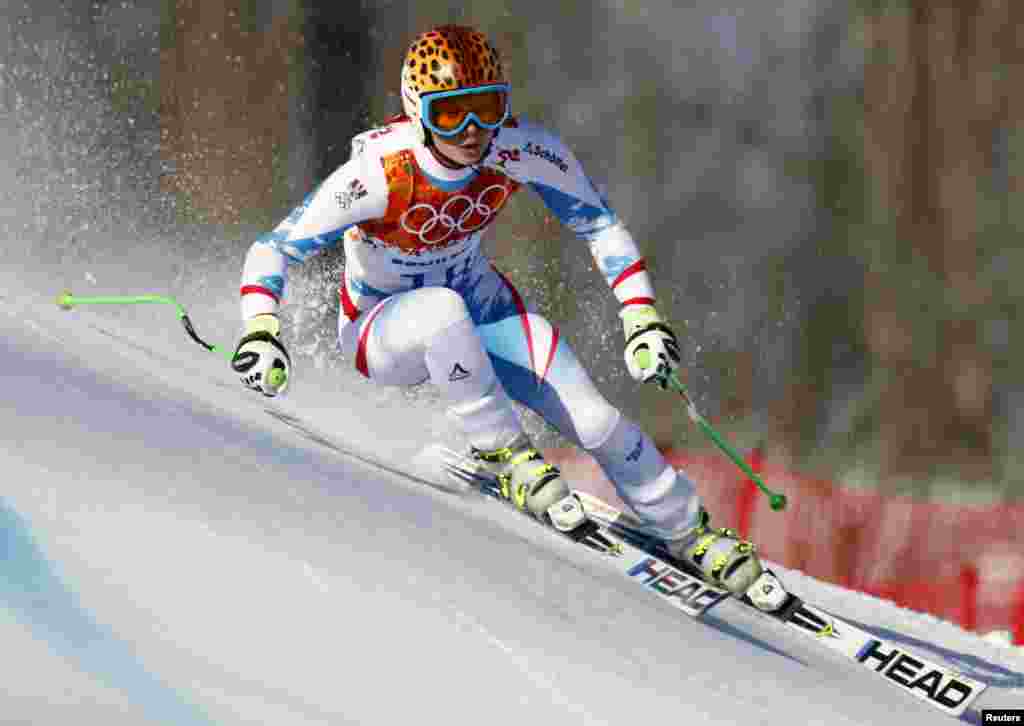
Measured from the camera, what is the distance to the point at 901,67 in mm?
5812

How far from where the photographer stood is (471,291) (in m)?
4.82

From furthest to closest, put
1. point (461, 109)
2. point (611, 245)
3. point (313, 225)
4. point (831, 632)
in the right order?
point (611, 245), point (831, 632), point (313, 225), point (461, 109)

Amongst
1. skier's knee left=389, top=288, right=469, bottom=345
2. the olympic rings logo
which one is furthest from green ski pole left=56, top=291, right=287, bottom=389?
the olympic rings logo

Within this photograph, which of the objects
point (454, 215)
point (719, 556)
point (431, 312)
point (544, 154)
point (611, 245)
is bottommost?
point (719, 556)

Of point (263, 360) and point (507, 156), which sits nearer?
point (263, 360)

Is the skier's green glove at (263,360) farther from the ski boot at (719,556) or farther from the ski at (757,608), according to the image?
the ski boot at (719,556)

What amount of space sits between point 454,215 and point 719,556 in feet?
4.31

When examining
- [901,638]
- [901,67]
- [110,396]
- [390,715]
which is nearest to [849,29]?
[901,67]

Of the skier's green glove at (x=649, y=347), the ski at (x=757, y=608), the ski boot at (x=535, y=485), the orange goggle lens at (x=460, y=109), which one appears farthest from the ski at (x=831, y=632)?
the orange goggle lens at (x=460, y=109)

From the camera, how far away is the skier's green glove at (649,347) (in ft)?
15.0

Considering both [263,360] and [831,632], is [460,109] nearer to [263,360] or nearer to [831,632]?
[263,360]

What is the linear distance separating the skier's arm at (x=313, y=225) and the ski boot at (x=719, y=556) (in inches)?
55.4

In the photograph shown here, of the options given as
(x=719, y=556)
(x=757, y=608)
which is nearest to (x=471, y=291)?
(x=719, y=556)

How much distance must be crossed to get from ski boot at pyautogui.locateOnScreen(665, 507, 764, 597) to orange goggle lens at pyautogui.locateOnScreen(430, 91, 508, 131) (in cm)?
146
